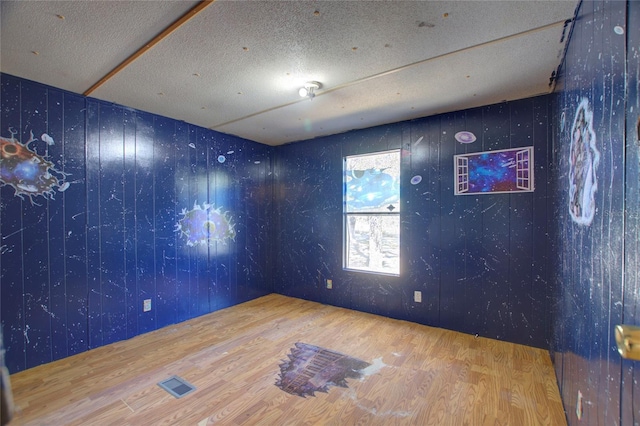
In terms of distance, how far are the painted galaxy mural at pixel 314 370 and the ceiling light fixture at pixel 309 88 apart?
2.27 m

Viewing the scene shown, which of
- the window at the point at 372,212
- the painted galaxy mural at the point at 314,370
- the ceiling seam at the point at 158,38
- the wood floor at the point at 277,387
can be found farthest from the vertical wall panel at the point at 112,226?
the window at the point at 372,212

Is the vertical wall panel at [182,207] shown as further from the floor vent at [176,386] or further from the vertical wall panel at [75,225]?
the floor vent at [176,386]

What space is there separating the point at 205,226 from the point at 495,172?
3.32 m

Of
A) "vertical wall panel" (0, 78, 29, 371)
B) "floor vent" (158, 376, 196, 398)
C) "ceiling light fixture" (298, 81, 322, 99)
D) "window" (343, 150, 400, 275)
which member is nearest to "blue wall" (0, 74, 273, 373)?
"vertical wall panel" (0, 78, 29, 371)

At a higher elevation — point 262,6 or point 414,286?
point 262,6

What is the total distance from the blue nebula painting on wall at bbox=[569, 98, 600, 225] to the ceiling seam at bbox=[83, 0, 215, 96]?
6.51 ft

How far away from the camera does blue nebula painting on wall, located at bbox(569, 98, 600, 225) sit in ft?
4.49

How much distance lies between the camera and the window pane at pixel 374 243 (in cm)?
367

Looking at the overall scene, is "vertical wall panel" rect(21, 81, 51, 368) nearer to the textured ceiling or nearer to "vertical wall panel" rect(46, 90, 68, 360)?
"vertical wall panel" rect(46, 90, 68, 360)

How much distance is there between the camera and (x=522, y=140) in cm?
287

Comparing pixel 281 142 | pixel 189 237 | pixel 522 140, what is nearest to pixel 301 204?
pixel 281 142

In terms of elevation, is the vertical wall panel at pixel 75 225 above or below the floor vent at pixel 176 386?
above

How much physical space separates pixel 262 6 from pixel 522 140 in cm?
258

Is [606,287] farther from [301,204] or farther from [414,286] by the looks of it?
[301,204]
